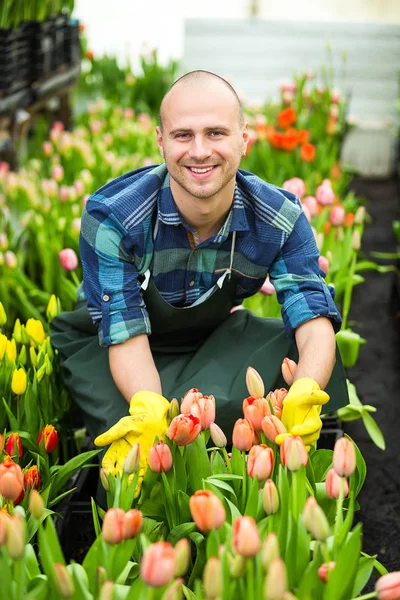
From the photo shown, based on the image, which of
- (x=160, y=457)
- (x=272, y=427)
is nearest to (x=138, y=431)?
(x=160, y=457)

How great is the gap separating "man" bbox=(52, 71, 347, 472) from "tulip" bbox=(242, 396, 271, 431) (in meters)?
0.27

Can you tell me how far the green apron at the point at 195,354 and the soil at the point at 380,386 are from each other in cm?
46

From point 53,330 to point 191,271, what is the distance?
373 mm

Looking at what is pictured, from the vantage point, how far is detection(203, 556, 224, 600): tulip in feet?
2.74

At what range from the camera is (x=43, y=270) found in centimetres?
251

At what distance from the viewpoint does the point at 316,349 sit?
4.94 ft

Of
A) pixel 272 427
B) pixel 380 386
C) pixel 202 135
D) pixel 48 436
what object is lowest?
pixel 380 386

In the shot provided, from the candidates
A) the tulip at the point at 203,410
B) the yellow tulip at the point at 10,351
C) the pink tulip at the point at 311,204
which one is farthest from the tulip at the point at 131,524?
the pink tulip at the point at 311,204

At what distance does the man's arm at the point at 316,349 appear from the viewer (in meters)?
1.47

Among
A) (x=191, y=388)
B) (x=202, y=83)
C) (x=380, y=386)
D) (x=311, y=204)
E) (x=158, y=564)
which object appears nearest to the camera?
(x=158, y=564)

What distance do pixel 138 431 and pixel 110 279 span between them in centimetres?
40

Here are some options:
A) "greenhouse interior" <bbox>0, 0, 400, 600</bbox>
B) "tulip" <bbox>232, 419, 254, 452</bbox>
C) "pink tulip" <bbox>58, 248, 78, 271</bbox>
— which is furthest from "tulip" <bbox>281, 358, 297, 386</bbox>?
"pink tulip" <bbox>58, 248, 78, 271</bbox>

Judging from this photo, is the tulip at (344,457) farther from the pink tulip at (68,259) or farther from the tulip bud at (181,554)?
the pink tulip at (68,259)

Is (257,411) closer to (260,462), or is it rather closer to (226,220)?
(260,462)
